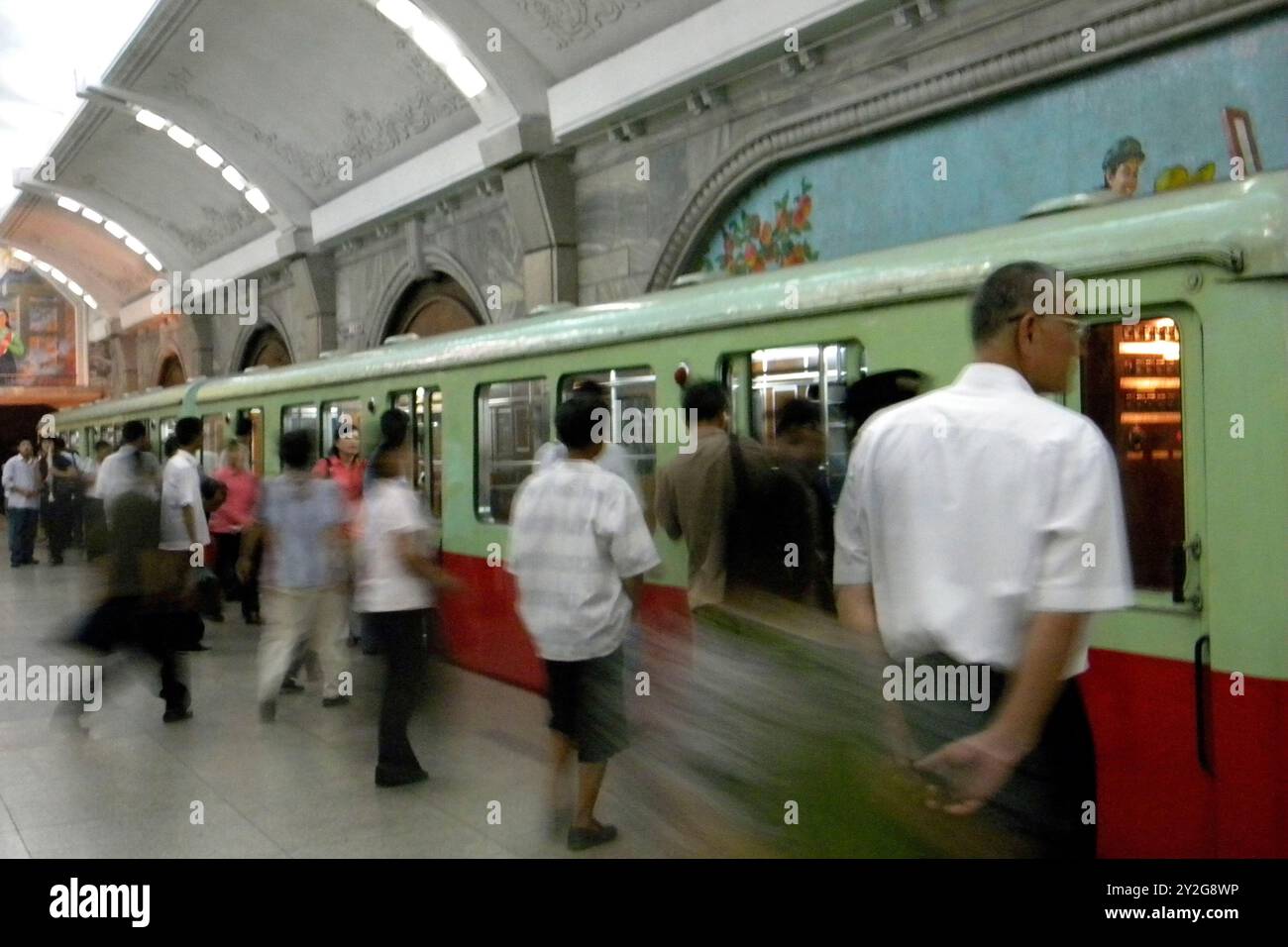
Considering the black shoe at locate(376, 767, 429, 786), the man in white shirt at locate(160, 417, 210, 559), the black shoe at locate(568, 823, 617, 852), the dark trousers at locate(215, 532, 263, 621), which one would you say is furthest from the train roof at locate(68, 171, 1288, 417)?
the dark trousers at locate(215, 532, 263, 621)

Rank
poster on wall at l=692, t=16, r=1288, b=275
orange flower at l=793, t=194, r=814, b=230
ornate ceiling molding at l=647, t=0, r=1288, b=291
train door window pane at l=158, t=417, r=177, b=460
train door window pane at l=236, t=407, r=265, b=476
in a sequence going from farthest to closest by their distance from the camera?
train door window pane at l=158, t=417, r=177, b=460 < train door window pane at l=236, t=407, r=265, b=476 < orange flower at l=793, t=194, r=814, b=230 < ornate ceiling molding at l=647, t=0, r=1288, b=291 < poster on wall at l=692, t=16, r=1288, b=275

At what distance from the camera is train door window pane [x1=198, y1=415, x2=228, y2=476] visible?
44.9ft

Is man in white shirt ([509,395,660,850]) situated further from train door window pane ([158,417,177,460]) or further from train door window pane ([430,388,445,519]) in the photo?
train door window pane ([158,417,177,460])

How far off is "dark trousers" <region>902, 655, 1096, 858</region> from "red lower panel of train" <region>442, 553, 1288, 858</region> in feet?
4.83

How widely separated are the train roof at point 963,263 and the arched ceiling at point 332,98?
3.63 m

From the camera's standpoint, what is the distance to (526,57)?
504 inches

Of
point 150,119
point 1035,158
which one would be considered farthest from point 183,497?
point 150,119

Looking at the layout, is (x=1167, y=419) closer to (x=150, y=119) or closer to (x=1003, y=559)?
(x=1003, y=559)

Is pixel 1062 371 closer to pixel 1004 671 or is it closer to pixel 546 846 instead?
pixel 1004 671

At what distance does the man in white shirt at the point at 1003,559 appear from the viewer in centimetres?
219
